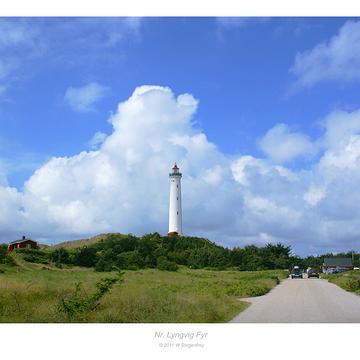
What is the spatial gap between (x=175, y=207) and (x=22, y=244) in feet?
62.2

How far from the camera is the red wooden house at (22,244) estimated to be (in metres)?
57.2

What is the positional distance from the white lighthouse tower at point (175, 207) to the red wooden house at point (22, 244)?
1721 cm

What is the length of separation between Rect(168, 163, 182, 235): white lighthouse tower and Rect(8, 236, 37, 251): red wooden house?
17.2m

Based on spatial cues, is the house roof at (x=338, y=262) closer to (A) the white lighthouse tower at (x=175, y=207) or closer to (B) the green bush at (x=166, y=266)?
(A) the white lighthouse tower at (x=175, y=207)

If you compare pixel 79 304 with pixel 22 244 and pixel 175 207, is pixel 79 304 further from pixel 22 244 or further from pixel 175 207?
pixel 175 207

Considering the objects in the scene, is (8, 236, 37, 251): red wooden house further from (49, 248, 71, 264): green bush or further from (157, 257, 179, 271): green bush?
(157, 257, 179, 271): green bush

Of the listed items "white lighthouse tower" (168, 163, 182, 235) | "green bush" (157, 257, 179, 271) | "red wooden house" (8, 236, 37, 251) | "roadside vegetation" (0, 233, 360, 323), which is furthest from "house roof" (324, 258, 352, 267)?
"red wooden house" (8, 236, 37, 251)

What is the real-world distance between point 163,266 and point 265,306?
30621 millimetres

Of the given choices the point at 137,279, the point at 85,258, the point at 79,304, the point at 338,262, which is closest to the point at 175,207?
the point at 85,258

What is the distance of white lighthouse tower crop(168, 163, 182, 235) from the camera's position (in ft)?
211

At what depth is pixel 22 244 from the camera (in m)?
58.7
